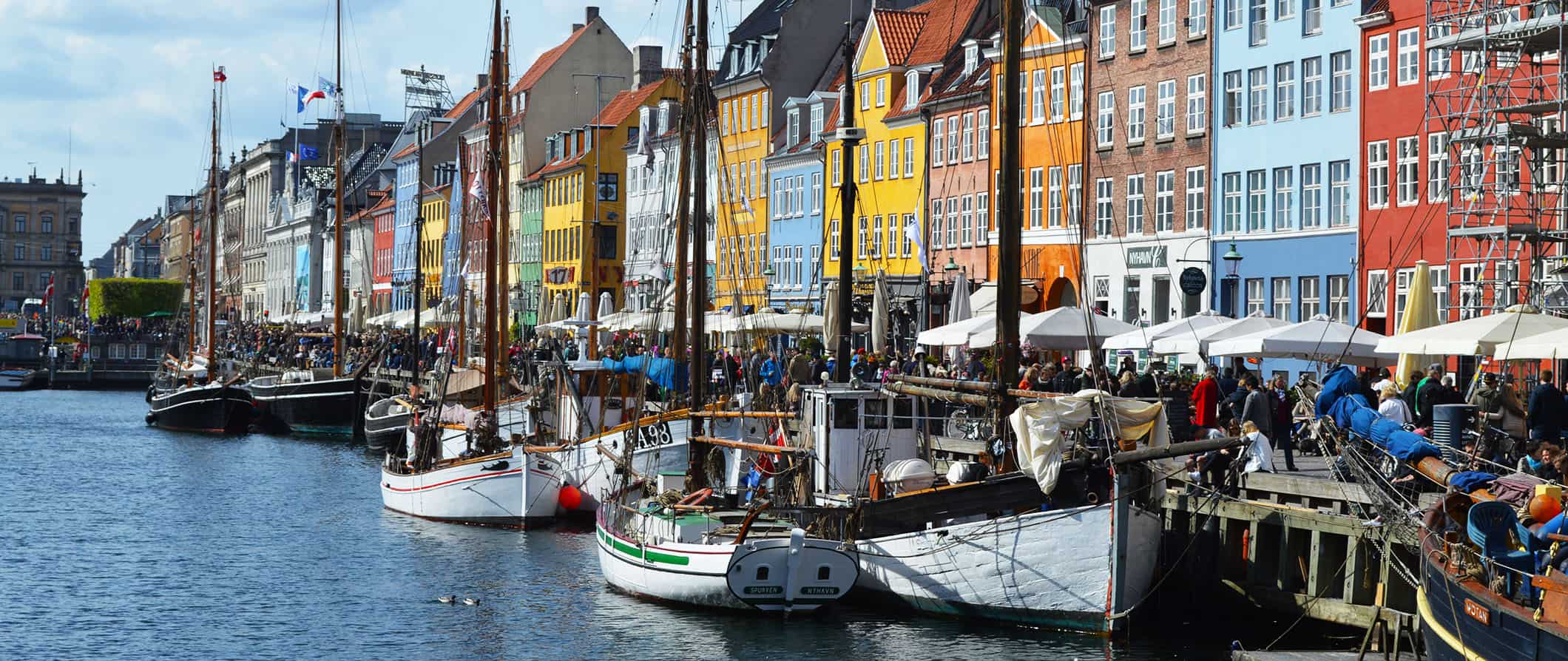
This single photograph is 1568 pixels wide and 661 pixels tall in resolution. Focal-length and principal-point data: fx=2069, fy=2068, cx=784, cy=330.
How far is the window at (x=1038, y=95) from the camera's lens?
63719mm

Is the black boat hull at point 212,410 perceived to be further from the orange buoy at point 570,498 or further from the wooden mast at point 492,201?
the orange buoy at point 570,498

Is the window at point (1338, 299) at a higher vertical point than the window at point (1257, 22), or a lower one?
lower

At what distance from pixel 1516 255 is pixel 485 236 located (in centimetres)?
2685

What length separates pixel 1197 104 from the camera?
190ft

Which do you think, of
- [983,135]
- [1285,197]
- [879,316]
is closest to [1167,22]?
[1285,197]

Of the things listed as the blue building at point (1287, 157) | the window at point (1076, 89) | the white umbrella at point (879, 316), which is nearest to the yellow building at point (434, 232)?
the window at point (1076, 89)

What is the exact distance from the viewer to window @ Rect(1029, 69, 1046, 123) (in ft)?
209

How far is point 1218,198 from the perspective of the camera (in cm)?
5650

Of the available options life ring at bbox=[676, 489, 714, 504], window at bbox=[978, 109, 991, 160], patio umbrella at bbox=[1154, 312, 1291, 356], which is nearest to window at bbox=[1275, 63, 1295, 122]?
window at bbox=[978, 109, 991, 160]

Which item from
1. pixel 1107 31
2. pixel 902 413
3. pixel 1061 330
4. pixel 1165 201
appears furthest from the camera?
pixel 1107 31

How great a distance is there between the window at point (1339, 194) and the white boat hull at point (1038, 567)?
26709mm

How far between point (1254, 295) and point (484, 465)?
73.8ft

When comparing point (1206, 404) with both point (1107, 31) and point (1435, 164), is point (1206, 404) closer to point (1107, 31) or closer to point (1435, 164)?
point (1435, 164)

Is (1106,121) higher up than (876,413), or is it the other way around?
(1106,121)
